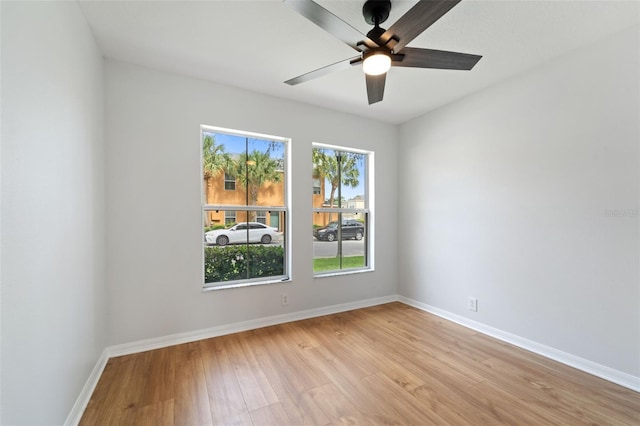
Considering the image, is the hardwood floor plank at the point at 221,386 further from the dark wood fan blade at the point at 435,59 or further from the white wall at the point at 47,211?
the dark wood fan blade at the point at 435,59

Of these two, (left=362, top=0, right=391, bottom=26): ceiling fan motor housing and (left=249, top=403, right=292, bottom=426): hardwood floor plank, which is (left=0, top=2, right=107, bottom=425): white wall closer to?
(left=249, top=403, right=292, bottom=426): hardwood floor plank

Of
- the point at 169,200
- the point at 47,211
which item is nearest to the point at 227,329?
the point at 169,200

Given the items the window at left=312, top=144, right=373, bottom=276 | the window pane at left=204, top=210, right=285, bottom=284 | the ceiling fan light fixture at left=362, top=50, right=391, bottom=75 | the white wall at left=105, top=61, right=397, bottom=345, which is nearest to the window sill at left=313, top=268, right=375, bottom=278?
the window at left=312, top=144, right=373, bottom=276

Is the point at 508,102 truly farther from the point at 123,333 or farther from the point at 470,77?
the point at 123,333

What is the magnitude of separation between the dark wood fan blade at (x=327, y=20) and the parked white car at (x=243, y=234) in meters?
2.16

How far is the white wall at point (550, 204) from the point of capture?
203 centimetres

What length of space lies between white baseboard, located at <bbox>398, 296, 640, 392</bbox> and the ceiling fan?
256cm

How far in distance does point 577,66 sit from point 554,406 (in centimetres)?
266

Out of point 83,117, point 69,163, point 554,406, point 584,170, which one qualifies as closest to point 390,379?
point 554,406

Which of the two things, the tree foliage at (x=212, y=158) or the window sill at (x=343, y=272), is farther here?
the window sill at (x=343, y=272)

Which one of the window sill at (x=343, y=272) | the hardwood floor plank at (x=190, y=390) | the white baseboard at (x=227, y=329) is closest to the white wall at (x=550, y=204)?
the window sill at (x=343, y=272)

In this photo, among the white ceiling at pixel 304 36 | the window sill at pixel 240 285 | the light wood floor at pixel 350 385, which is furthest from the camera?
the window sill at pixel 240 285

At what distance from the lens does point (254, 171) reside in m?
3.15

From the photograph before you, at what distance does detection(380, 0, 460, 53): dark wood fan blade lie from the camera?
50.5 inches
